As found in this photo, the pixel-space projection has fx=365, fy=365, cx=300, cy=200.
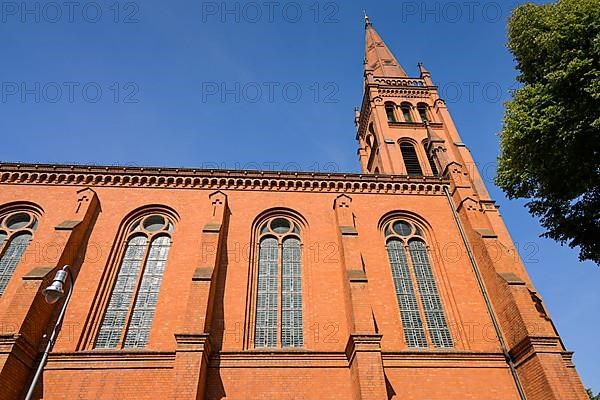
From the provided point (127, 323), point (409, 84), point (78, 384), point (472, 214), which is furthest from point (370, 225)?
point (409, 84)

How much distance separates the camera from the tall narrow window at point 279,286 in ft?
45.2

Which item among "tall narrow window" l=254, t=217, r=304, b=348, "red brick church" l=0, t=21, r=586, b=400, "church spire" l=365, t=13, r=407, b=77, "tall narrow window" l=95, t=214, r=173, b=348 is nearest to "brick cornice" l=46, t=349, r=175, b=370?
"red brick church" l=0, t=21, r=586, b=400

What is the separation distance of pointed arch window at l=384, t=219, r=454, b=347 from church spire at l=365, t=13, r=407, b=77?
19.9 m

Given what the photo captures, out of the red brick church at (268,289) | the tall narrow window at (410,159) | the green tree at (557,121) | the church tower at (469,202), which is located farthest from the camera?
the tall narrow window at (410,159)

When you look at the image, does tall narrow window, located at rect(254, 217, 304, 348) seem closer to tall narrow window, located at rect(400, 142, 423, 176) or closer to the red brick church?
the red brick church

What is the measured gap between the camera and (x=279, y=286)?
15125mm

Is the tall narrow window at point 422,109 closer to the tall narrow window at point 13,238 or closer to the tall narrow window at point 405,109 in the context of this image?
the tall narrow window at point 405,109

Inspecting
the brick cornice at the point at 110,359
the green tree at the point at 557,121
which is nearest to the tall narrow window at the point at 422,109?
the green tree at the point at 557,121

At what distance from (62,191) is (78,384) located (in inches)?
361

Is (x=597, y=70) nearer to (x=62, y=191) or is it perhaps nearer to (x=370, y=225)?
(x=370, y=225)

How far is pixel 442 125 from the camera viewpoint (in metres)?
26.7

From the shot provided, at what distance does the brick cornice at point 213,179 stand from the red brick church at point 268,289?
0.24 ft

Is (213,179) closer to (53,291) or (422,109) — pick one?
(53,291)

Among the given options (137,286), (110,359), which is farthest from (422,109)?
(110,359)
